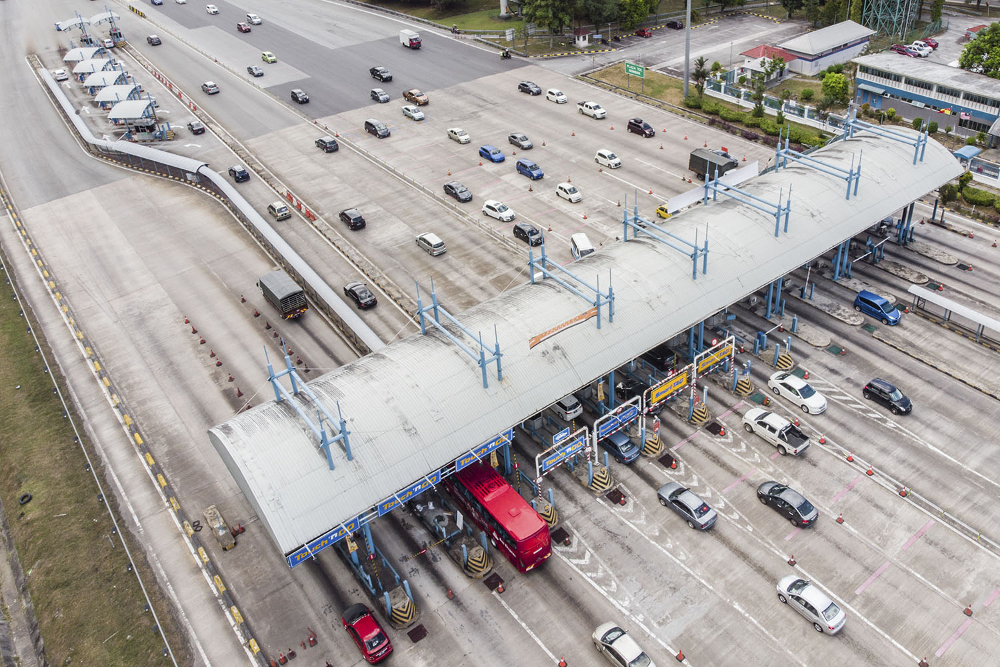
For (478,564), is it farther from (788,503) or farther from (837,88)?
(837,88)

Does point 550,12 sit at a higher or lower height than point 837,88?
higher

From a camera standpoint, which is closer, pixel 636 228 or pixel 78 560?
pixel 78 560

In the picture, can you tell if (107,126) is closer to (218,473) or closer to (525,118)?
(525,118)

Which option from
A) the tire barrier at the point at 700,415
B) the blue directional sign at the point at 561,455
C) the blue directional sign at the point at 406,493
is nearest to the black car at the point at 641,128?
the tire barrier at the point at 700,415

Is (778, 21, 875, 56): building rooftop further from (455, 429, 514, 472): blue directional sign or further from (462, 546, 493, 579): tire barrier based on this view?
(462, 546, 493, 579): tire barrier

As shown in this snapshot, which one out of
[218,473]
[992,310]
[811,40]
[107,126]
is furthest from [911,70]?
[107,126]

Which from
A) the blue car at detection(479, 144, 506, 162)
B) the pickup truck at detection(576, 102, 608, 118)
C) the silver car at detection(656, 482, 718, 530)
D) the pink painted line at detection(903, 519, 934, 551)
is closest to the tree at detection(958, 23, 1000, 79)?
the pickup truck at detection(576, 102, 608, 118)

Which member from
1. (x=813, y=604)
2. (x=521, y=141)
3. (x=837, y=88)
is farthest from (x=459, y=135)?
(x=813, y=604)
